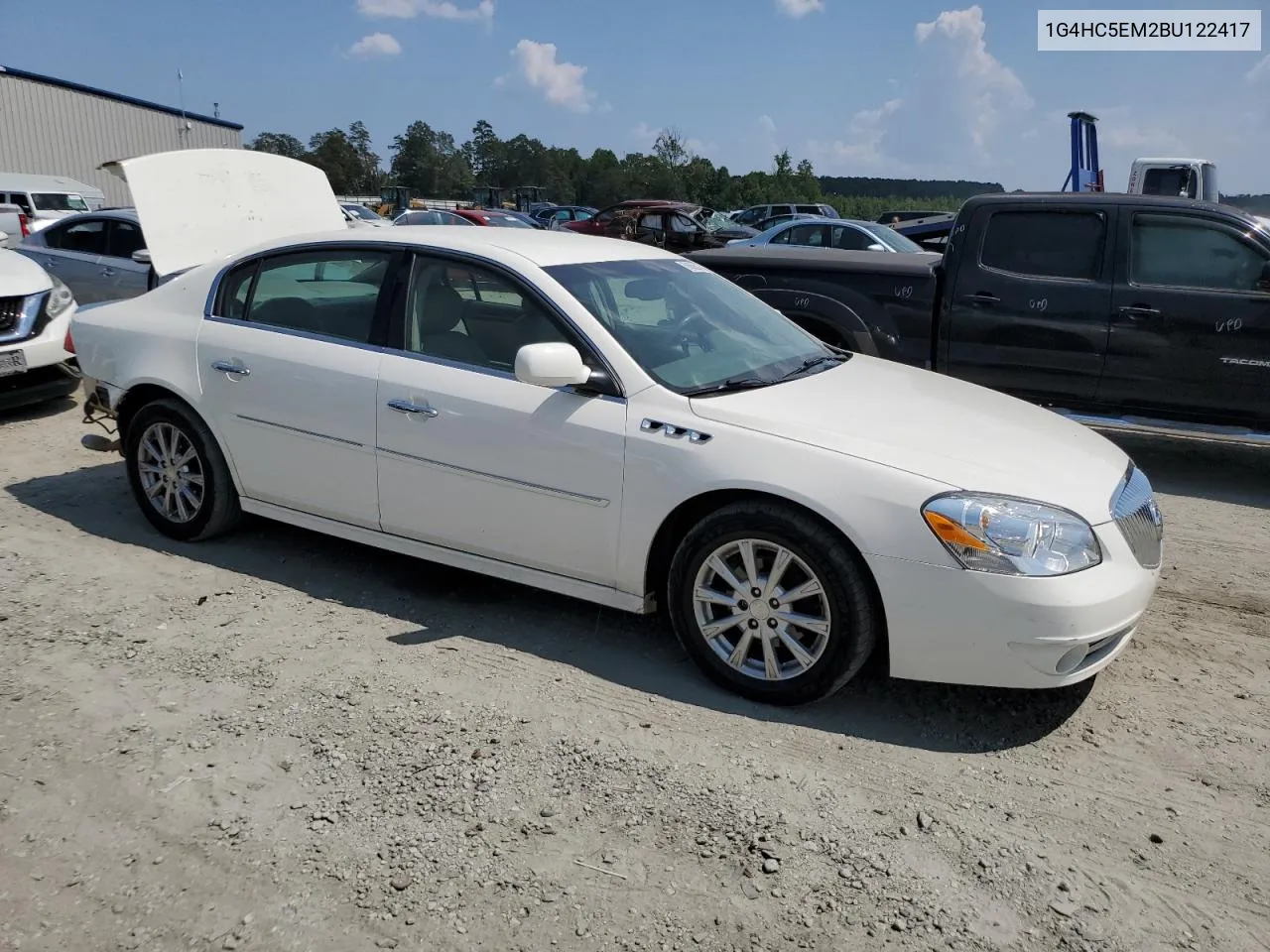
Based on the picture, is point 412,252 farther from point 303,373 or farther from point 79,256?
point 79,256

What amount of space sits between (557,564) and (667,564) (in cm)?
45

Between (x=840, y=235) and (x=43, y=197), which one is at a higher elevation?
(x=43, y=197)

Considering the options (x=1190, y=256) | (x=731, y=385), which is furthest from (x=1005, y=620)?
(x=1190, y=256)

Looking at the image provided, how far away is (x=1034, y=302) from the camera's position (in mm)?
6863

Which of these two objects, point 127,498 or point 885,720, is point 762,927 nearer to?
point 885,720

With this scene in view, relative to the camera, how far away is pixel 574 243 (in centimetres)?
455

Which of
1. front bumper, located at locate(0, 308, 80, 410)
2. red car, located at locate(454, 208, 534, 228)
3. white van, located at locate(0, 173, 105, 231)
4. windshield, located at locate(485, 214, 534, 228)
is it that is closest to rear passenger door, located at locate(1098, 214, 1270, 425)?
front bumper, located at locate(0, 308, 80, 410)

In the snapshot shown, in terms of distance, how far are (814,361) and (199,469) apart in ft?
9.80

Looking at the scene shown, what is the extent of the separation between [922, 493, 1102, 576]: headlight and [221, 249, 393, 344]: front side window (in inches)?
99.6

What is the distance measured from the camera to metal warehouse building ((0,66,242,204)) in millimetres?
39062

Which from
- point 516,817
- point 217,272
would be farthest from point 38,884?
point 217,272

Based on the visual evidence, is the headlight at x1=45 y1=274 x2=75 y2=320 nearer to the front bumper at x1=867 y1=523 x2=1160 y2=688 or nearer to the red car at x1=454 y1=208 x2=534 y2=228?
the front bumper at x1=867 y1=523 x2=1160 y2=688

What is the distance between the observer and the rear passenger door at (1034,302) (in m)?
6.74

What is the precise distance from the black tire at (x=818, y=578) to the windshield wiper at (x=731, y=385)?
19.7 inches
